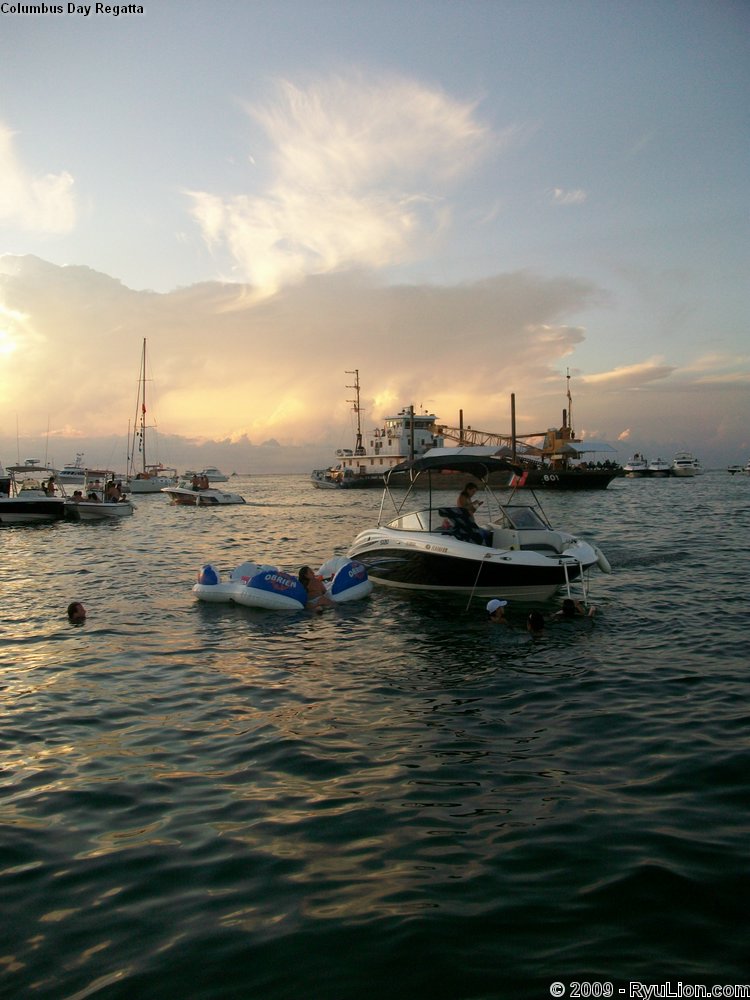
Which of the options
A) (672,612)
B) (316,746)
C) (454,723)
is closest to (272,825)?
(316,746)

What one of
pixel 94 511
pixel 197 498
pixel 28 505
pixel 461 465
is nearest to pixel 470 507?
pixel 461 465

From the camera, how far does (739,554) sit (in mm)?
21203

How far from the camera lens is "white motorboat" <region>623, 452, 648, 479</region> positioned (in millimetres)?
135500

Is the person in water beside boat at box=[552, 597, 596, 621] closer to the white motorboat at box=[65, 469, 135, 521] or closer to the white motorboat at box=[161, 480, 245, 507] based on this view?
the white motorboat at box=[65, 469, 135, 521]

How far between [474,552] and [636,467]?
5227 inches

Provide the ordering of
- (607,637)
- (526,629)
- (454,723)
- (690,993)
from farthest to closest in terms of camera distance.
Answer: (526,629)
(607,637)
(454,723)
(690,993)

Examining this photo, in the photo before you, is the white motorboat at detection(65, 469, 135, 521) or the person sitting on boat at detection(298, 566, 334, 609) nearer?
the person sitting on boat at detection(298, 566, 334, 609)

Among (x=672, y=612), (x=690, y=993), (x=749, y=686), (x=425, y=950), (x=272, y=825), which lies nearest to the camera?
(x=690, y=993)

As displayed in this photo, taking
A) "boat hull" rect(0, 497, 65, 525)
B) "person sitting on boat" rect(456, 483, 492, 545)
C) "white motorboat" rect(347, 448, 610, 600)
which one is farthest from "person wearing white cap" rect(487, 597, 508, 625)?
"boat hull" rect(0, 497, 65, 525)

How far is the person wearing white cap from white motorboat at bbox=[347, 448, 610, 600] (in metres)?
1.03

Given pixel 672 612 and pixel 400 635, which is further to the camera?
pixel 672 612

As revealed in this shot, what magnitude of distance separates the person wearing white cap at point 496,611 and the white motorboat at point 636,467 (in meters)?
131

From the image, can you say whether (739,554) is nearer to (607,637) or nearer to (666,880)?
(607,637)

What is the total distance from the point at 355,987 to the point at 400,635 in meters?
8.27
